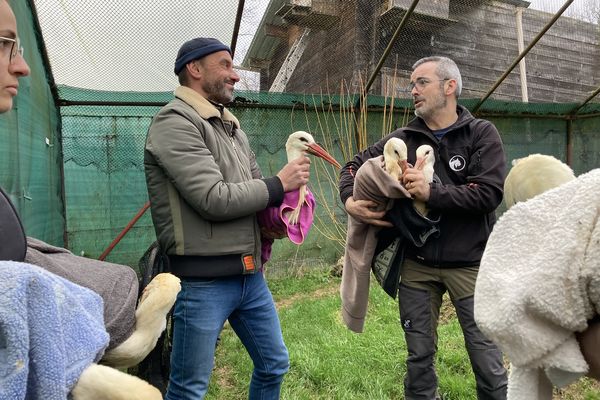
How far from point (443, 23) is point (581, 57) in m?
2.44

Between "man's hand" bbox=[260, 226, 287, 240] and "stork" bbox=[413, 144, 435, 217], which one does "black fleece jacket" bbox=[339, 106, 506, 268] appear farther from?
"man's hand" bbox=[260, 226, 287, 240]

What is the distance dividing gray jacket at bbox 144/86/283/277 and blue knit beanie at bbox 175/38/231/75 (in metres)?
0.20

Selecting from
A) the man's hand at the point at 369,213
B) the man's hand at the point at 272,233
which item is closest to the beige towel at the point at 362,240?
the man's hand at the point at 369,213

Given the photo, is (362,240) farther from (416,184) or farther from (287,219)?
(287,219)

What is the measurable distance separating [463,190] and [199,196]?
129 centimetres

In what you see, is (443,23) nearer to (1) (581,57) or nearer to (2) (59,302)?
(1) (581,57)

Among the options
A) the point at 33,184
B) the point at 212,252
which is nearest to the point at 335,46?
the point at 33,184

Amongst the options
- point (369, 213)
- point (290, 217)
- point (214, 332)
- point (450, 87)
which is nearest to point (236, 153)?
point (290, 217)

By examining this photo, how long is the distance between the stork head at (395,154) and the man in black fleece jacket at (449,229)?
79mm

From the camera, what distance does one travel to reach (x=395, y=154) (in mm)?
2475

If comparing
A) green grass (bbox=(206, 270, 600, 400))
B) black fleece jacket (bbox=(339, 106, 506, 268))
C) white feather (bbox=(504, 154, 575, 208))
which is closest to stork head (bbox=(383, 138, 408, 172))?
black fleece jacket (bbox=(339, 106, 506, 268))

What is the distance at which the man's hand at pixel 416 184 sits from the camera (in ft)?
7.42

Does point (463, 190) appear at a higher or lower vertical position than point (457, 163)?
lower

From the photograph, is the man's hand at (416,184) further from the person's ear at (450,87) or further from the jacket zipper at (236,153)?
the jacket zipper at (236,153)
